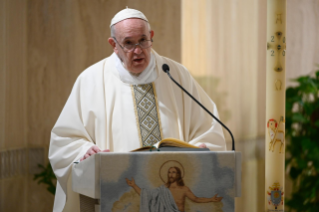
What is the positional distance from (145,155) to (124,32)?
1441mm

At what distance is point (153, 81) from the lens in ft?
10.9

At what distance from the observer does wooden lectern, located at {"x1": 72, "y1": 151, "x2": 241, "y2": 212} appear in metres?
1.94

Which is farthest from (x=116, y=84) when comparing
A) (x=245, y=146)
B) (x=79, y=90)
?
(x=245, y=146)

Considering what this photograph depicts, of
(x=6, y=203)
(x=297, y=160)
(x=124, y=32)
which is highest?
(x=124, y=32)

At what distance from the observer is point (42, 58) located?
4754 millimetres

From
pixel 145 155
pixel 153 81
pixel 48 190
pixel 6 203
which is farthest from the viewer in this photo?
pixel 48 190

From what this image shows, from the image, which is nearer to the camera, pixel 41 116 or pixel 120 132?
pixel 120 132

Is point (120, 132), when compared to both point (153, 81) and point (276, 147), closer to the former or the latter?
Answer: point (153, 81)

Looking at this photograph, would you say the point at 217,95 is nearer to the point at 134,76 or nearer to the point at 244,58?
the point at 244,58

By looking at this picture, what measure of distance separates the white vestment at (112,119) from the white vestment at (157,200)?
3.25ft

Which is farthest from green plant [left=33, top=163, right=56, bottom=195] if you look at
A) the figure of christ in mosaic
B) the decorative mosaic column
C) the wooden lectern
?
the figure of christ in mosaic

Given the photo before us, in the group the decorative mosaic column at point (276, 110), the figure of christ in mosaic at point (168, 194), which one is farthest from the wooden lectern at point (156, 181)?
the decorative mosaic column at point (276, 110)

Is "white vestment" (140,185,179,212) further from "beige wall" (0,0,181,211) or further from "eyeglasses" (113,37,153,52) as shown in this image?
"beige wall" (0,0,181,211)

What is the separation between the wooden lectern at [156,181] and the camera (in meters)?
1.94
